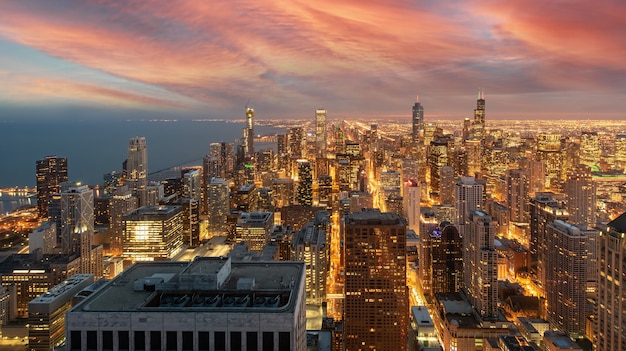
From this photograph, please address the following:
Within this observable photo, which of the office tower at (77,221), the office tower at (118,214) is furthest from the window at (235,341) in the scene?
the office tower at (118,214)

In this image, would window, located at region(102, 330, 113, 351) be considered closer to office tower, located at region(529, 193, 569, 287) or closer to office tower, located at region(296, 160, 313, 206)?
office tower, located at region(529, 193, 569, 287)

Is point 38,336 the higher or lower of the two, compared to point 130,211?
lower

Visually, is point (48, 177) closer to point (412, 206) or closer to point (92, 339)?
point (412, 206)

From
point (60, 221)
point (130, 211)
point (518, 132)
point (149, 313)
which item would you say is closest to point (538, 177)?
point (518, 132)

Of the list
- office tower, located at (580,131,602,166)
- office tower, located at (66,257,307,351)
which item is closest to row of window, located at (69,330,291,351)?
office tower, located at (66,257,307,351)

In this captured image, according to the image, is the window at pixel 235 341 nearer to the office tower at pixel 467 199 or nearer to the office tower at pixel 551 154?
the office tower at pixel 467 199

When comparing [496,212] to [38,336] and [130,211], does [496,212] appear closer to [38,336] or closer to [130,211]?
[130,211]
